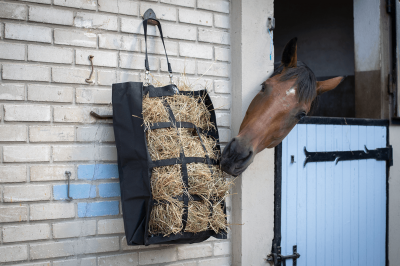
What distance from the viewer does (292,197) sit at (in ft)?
7.36

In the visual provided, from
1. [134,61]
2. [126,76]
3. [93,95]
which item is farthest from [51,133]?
[134,61]

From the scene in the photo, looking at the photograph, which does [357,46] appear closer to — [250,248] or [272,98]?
[272,98]

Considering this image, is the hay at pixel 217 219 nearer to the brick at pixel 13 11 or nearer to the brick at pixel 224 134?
the brick at pixel 224 134

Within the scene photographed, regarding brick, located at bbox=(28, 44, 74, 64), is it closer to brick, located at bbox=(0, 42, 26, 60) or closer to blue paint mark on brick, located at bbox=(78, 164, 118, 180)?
brick, located at bbox=(0, 42, 26, 60)

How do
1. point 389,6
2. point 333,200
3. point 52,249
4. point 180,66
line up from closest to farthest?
point 52,249 → point 180,66 → point 333,200 → point 389,6

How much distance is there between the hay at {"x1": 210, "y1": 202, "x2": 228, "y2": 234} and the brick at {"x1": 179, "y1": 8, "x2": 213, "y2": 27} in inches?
52.8

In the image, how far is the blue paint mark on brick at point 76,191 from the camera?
171cm

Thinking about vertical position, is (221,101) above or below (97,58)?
below

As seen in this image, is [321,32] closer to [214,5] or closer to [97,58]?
[214,5]

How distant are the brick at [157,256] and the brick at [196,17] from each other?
1671 mm

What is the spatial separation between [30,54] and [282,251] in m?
2.26

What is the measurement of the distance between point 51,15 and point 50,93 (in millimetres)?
492

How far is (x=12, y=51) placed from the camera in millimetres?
1648

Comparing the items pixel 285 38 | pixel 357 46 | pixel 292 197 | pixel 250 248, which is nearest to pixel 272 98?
pixel 292 197
